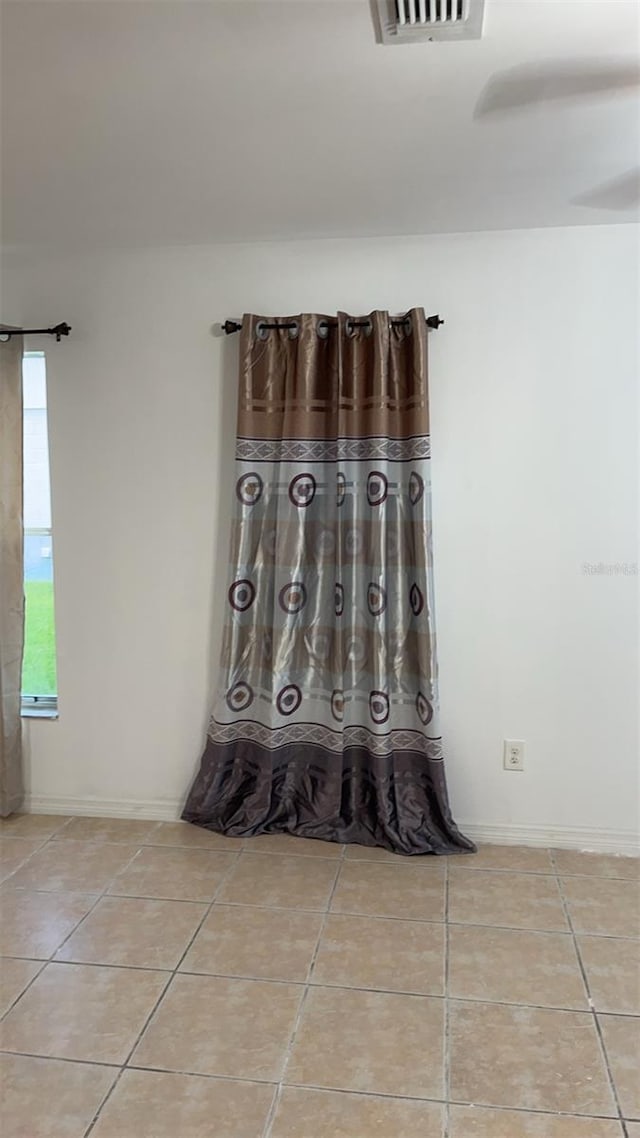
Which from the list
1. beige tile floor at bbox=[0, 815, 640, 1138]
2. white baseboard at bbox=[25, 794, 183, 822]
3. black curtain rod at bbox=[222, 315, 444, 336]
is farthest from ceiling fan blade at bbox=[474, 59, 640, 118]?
white baseboard at bbox=[25, 794, 183, 822]

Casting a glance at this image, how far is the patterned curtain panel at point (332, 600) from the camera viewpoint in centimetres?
284

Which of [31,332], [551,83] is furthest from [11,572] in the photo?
[551,83]

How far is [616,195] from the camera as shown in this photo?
2506 millimetres

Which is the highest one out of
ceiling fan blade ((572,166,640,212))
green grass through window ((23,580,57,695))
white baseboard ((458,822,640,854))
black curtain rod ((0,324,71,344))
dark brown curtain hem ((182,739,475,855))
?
ceiling fan blade ((572,166,640,212))

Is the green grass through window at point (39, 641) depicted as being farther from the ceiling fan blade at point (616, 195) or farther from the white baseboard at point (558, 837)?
the ceiling fan blade at point (616, 195)

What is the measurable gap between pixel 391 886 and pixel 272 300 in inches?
80.6

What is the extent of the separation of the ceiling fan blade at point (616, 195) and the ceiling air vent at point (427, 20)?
93 cm

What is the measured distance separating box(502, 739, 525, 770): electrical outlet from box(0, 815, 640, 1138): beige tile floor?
0.29 meters

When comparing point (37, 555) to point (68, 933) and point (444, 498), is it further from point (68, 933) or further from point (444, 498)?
point (444, 498)

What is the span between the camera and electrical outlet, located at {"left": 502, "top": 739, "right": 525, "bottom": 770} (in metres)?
2.94

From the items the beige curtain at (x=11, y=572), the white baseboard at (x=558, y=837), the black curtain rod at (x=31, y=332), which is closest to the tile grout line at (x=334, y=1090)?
the white baseboard at (x=558, y=837)

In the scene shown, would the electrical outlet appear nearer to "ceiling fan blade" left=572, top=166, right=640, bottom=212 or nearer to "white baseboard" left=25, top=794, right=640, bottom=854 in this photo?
"white baseboard" left=25, top=794, right=640, bottom=854

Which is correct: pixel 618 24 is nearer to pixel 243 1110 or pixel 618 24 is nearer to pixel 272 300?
pixel 272 300

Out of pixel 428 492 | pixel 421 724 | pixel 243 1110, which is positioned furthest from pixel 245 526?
pixel 243 1110
